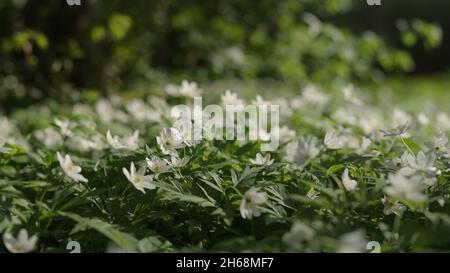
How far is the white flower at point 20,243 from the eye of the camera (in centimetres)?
159

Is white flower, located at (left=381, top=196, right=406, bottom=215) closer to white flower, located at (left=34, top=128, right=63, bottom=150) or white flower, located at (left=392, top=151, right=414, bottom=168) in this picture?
white flower, located at (left=392, top=151, right=414, bottom=168)

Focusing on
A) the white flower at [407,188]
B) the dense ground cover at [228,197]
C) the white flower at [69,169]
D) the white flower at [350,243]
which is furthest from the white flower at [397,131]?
the white flower at [69,169]

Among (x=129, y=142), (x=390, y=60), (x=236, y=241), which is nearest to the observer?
(x=236, y=241)

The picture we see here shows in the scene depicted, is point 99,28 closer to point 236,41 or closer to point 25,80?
point 25,80

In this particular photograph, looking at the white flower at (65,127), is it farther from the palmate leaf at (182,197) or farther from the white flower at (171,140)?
the palmate leaf at (182,197)

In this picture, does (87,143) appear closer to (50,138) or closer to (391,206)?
(50,138)

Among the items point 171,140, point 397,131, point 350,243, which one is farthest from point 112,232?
point 397,131

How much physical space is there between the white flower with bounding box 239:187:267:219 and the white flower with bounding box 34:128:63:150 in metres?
1.41

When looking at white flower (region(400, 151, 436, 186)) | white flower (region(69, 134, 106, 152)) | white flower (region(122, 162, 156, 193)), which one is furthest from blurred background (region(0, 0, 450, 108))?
white flower (region(400, 151, 436, 186))

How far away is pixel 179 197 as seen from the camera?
6.01ft

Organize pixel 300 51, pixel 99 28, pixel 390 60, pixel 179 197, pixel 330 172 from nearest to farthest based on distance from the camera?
pixel 179 197
pixel 330 172
pixel 99 28
pixel 390 60
pixel 300 51

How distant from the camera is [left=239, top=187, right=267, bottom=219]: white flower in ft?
5.61
